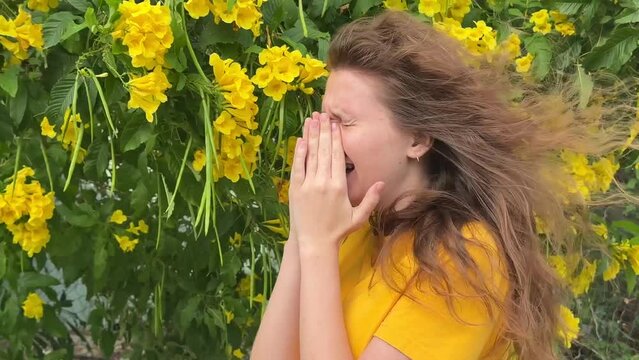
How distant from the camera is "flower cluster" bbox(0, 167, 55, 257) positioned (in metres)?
1.44

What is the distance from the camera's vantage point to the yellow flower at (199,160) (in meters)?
1.33

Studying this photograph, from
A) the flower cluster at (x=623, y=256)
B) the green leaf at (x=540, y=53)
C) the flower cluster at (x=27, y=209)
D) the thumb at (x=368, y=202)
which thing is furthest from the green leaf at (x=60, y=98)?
the flower cluster at (x=623, y=256)

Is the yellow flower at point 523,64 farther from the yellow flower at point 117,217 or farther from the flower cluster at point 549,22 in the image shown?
the yellow flower at point 117,217

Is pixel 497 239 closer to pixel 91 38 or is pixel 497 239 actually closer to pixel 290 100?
pixel 290 100

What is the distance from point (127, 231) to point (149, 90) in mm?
→ 694

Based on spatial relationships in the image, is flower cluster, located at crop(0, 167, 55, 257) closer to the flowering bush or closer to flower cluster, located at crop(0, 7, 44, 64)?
the flowering bush

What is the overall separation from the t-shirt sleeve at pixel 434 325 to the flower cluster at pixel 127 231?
2.72 ft

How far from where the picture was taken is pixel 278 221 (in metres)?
1.57

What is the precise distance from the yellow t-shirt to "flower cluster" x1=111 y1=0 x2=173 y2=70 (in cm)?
41

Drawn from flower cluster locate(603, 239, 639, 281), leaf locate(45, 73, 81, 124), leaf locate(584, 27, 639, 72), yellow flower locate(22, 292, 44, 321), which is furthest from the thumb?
yellow flower locate(22, 292, 44, 321)

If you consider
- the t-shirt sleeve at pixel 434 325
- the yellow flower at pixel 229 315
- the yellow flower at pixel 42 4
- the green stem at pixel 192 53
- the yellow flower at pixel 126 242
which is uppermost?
the yellow flower at pixel 42 4

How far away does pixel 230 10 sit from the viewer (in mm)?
1191

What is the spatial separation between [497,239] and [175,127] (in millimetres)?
522

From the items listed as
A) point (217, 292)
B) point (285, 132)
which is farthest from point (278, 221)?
point (217, 292)
